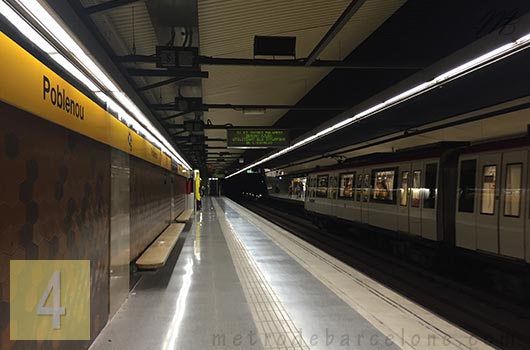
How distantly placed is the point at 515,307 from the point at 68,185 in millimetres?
6878

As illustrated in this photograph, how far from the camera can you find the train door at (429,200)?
27.6ft

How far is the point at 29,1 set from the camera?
2.16m

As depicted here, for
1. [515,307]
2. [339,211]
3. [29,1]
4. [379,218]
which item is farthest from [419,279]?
[29,1]

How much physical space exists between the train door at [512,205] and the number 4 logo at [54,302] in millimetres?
6254

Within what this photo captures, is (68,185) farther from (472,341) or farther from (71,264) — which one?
(472,341)

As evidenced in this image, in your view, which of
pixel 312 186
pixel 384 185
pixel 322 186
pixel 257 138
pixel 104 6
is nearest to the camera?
pixel 104 6

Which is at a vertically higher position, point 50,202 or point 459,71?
point 459,71

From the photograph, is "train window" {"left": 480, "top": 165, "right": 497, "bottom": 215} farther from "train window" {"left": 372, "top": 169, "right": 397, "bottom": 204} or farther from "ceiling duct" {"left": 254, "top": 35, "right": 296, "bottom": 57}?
"ceiling duct" {"left": 254, "top": 35, "right": 296, "bottom": 57}

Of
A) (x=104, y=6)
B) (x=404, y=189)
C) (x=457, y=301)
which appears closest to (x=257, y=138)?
(x=404, y=189)

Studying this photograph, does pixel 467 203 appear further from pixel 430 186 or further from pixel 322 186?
pixel 322 186

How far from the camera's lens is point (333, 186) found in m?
15.2

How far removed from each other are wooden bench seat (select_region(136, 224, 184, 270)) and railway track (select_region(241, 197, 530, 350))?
4263mm

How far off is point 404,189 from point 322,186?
707 centimetres

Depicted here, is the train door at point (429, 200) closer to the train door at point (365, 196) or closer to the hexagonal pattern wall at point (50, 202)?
the train door at point (365, 196)
